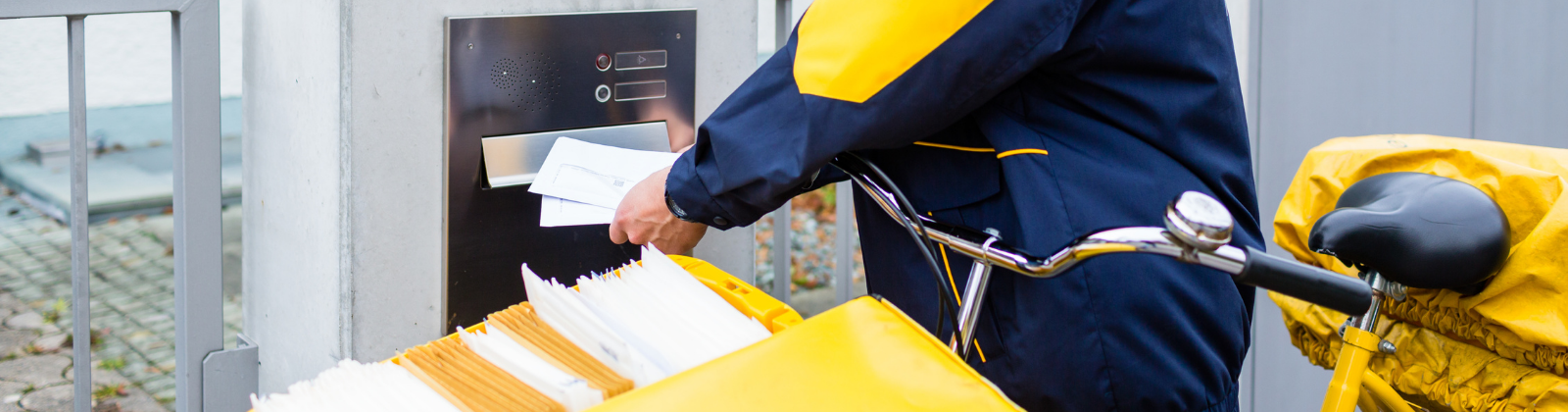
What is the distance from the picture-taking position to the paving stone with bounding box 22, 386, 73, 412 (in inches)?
132

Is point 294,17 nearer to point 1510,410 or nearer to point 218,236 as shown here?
point 218,236

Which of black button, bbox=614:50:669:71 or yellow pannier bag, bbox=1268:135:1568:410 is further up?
black button, bbox=614:50:669:71

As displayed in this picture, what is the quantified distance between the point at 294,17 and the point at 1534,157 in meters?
2.21

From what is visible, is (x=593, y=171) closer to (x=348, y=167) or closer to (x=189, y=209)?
(x=348, y=167)

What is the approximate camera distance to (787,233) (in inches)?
103

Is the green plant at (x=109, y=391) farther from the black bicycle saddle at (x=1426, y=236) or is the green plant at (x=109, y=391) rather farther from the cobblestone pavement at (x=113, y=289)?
the black bicycle saddle at (x=1426, y=236)

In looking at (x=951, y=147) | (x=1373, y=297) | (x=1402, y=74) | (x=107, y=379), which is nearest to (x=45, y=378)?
(x=107, y=379)

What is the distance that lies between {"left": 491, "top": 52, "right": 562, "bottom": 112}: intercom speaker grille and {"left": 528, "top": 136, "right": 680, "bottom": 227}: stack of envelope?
0.08m

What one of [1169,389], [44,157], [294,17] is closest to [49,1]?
[294,17]

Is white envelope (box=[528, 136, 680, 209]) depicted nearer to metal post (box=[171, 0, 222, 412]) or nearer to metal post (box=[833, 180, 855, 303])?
metal post (box=[171, 0, 222, 412])

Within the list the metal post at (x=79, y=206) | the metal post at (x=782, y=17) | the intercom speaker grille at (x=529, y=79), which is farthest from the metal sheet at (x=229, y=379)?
the metal post at (x=782, y=17)

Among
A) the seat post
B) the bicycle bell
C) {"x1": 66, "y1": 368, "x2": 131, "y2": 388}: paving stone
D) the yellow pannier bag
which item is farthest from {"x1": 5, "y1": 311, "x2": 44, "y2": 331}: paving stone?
A: the bicycle bell

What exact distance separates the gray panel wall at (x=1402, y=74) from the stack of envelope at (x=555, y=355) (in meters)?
2.63

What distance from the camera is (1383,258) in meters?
1.91
